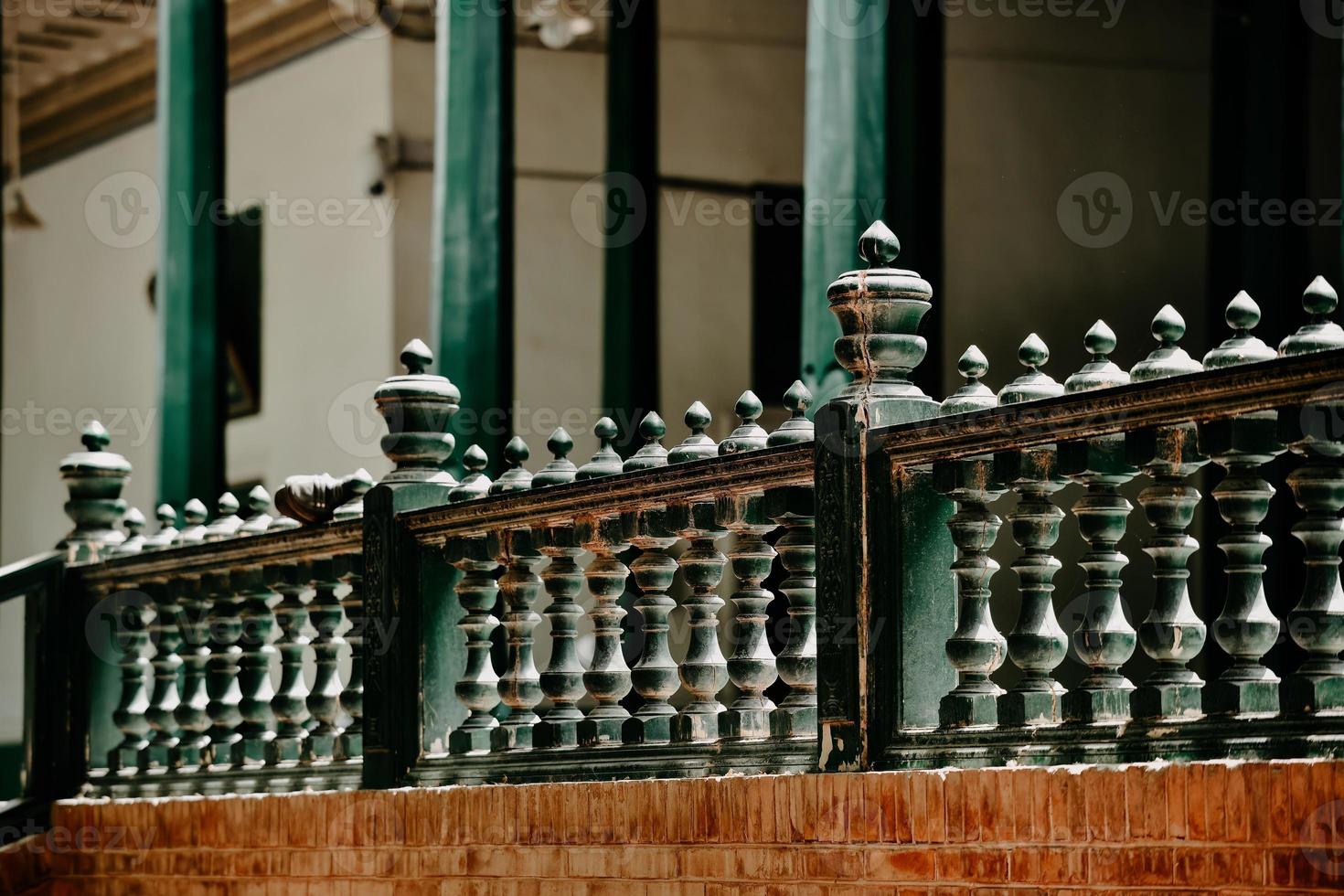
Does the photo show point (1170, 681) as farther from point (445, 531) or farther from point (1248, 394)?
point (445, 531)

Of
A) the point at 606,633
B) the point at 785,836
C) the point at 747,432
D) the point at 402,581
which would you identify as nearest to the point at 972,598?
the point at 785,836

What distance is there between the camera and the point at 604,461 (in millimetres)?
5812

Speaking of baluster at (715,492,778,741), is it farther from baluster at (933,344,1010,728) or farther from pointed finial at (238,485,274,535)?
pointed finial at (238,485,274,535)

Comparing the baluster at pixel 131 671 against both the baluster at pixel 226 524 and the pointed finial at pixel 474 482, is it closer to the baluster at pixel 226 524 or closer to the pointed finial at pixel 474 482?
the baluster at pixel 226 524

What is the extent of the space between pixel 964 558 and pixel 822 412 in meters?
0.50

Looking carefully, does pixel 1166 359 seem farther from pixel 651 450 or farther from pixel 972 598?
pixel 651 450

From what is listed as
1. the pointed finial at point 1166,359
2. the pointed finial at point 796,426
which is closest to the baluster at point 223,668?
the pointed finial at point 796,426

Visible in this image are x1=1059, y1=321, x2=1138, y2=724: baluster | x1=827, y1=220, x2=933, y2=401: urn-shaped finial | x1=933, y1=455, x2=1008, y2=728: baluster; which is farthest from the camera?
x1=827, y1=220, x2=933, y2=401: urn-shaped finial

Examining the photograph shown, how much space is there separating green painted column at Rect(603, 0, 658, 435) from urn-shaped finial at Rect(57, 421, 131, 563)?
356 centimetres

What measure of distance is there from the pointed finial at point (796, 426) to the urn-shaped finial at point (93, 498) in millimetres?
4182

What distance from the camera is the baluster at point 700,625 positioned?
5.38m

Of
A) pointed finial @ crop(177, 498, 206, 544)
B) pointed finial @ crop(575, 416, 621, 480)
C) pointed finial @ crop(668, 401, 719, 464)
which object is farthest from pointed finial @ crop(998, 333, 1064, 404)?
pointed finial @ crop(177, 498, 206, 544)

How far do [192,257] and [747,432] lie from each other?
637cm

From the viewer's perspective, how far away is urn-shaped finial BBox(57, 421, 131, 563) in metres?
8.51
